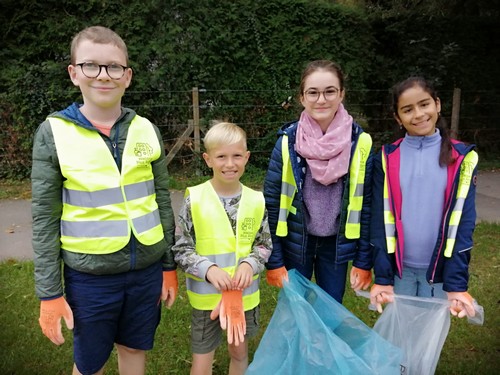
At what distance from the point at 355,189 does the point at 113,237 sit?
125 centimetres

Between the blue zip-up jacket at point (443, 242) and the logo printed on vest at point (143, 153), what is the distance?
1199 millimetres

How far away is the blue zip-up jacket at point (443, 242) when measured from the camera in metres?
2.31

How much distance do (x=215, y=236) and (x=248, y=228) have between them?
0.17m

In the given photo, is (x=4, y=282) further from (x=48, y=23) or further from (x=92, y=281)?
(x=48, y=23)

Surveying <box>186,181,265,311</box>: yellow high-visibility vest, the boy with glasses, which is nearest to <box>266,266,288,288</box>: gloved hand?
Answer: <box>186,181,265,311</box>: yellow high-visibility vest

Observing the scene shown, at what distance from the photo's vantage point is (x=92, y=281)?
2053 mm

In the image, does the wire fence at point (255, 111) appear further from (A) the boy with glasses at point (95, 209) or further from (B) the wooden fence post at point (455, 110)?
(A) the boy with glasses at point (95, 209)

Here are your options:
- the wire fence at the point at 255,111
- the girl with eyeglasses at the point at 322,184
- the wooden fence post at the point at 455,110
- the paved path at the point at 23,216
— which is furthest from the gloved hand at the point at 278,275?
the wooden fence post at the point at 455,110

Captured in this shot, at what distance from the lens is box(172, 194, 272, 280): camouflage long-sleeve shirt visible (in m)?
2.21

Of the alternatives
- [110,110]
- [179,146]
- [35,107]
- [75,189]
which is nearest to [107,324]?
[75,189]

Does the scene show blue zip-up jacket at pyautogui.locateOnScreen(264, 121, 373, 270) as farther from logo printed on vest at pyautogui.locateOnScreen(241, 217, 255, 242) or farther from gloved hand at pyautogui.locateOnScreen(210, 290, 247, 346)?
gloved hand at pyautogui.locateOnScreen(210, 290, 247, 346)

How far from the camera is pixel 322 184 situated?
2.50 meters

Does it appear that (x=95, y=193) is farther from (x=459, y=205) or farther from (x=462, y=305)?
(x=462, y=305)

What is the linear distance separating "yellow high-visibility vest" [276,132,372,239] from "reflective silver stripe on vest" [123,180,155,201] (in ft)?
2.38
